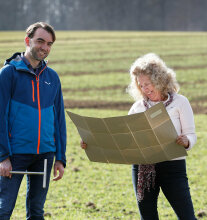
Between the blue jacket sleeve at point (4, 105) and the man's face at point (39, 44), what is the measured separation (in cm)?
20

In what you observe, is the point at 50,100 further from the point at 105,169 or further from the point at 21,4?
the point at 21,4

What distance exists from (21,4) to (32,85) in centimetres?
→ 5513

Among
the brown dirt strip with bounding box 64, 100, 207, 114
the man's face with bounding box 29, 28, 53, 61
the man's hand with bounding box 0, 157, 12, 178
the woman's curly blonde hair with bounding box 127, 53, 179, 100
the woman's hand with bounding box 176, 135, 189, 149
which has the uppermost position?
the brown dirt strip with bounding box 64, 100, 207, 114

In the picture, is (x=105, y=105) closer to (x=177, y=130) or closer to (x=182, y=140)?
(x=177, y=130)

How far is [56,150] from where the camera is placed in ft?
11.8

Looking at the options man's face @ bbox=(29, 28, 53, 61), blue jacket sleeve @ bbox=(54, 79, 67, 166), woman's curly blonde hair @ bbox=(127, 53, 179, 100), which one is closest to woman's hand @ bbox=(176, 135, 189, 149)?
woman's curly blonde hair @ bbox=(127, 53, 179, 100)

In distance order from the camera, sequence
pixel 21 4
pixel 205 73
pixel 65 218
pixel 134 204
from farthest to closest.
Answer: pixel 21 4 < pixel 205 73 < pixel 134 204 < pixel 65 218

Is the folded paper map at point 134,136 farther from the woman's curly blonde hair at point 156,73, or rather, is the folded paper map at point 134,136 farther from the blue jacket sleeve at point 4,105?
the blue jacket sleeve at point 4,105

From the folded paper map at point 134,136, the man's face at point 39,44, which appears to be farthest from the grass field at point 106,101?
the man's face at point 39,44

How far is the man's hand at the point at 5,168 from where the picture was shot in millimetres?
3248

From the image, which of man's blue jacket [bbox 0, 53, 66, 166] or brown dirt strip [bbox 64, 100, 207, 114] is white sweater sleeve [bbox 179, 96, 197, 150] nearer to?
man's blue jacket [bbox 0, 53, 66, 166]

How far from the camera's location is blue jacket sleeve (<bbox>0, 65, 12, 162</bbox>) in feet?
10.6

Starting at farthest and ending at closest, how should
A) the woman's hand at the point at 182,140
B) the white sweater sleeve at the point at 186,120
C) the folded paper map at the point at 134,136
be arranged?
the white sweater sleeve at the point at 186,120 < the woman's hand at the point at 182,140 < the folded paper map at the point at 134,136

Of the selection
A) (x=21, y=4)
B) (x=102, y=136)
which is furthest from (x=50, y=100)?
(x=21, y=4)
